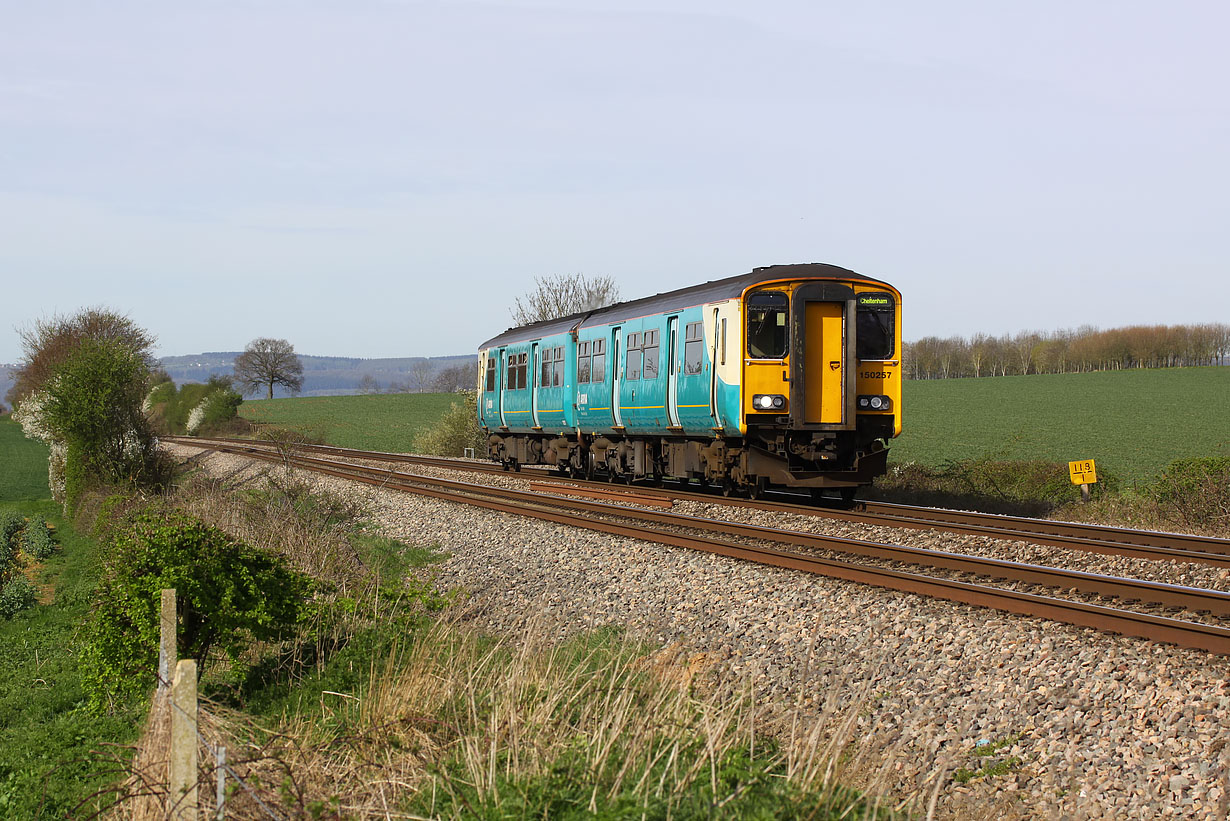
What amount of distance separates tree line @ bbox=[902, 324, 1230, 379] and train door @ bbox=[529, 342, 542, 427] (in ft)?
243

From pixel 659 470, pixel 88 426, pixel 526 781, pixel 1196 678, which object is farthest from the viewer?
pixel 88 426

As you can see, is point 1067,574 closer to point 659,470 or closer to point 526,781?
point 526,781

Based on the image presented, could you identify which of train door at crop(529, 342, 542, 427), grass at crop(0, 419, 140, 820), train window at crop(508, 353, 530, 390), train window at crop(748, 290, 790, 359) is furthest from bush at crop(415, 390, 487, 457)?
train window at crop(748, 290, 790, 359)

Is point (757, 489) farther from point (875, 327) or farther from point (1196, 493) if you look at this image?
point (1196, 493)

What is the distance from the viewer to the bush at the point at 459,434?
34062 mm

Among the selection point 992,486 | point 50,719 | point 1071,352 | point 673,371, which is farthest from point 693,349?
point 1071,352

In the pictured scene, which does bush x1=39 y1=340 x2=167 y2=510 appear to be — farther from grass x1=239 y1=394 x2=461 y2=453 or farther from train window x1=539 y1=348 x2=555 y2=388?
grass x1=239 y1=394 x2=461 y2=453

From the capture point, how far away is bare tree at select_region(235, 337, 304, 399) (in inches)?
4205

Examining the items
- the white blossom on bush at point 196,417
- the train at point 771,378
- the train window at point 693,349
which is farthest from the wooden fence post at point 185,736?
the white blossom on bush at point 196,417

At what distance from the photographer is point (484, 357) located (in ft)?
A: 85.1

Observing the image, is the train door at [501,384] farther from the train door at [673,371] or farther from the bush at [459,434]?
the bush at [459,434]

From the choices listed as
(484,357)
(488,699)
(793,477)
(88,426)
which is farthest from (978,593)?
(88,426)

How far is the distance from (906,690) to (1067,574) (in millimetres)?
3235

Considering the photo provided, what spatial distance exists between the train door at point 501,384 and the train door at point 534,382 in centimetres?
201
